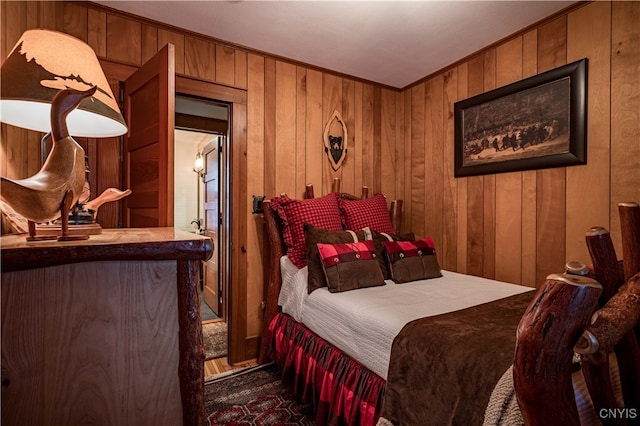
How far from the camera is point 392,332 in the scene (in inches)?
53.1

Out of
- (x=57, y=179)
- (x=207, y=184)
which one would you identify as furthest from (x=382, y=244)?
(x=207, y=184)

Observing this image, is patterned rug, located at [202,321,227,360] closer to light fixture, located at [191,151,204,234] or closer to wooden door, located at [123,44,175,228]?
wooden door, located at [123,44,175,228]

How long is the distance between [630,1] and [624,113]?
Answer: 24.9 inches

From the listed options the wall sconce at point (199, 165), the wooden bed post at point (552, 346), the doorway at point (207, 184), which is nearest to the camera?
the wooden bed post at point (552, 346)

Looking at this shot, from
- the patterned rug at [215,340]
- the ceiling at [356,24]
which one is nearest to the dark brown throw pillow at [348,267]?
the patterned rug at [215,340]

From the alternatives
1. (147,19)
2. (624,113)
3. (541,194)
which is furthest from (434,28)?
(147,19)

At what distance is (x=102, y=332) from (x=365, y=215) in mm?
2128

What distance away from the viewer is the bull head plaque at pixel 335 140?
2.88m

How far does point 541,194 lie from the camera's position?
218 centimetres

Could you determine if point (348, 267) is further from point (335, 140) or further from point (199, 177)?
point (199, 177)

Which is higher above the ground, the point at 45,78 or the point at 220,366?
the point at 45,78

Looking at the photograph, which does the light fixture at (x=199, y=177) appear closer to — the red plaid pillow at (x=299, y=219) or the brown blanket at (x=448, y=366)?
the red plaid pillow at (x=299, y=219)

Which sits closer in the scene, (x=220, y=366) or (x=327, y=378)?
(x=327, y=378)

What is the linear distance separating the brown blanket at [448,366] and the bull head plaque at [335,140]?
1880mm
